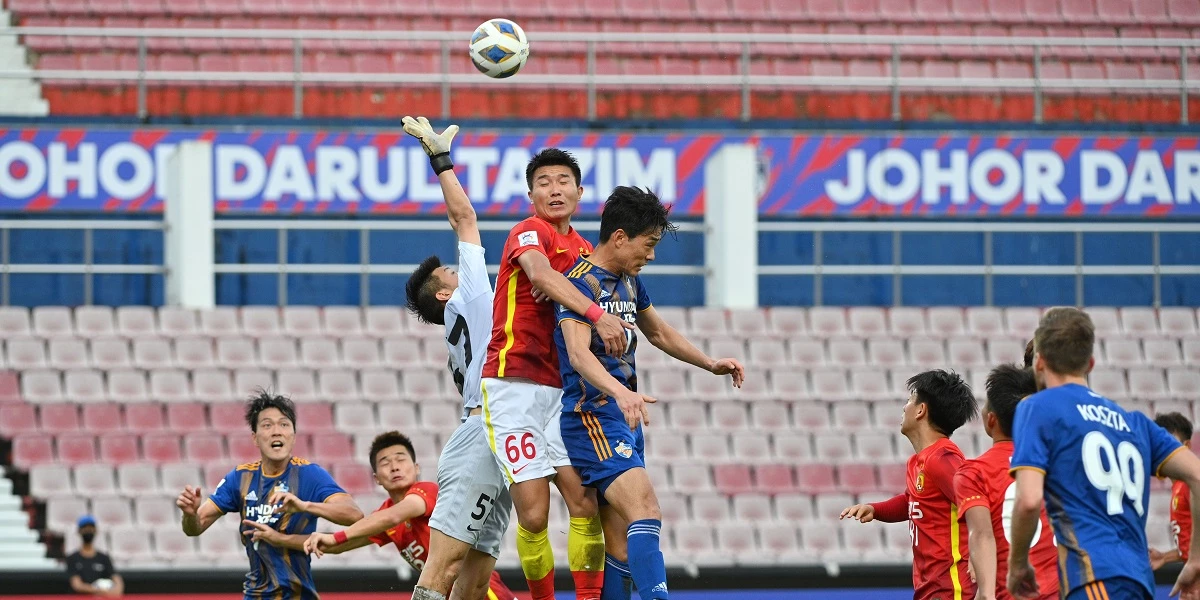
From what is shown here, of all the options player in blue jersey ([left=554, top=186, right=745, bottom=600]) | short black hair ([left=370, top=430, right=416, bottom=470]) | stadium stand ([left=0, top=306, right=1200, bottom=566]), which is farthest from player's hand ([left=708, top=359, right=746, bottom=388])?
stadium stand ([left=0, top=306, right=1200, bottom=566])

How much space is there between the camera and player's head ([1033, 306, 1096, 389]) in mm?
4879

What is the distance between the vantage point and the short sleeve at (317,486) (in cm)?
759

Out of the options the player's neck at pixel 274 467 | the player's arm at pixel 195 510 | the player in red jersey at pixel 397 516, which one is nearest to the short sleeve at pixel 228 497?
the player's arm at pixel 195 510

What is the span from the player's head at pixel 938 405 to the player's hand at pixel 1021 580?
1527 mm

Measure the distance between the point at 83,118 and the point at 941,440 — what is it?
13.1m

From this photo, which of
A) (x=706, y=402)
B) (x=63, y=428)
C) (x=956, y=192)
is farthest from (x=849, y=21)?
(x=63, y=428)

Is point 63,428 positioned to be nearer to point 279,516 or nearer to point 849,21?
point 279,516

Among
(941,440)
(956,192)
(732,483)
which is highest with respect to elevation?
(956,192)

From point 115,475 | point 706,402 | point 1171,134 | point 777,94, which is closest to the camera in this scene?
point 115,475

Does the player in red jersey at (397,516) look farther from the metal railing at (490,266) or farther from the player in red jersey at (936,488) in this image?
the metal railing at (490,266)

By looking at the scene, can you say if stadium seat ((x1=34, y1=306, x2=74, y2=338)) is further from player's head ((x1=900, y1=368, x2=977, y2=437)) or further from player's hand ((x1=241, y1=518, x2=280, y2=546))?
player's head ((x1=900, y1=368, x2=977, y2=437))

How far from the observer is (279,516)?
25.0ft

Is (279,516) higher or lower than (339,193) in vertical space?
lower

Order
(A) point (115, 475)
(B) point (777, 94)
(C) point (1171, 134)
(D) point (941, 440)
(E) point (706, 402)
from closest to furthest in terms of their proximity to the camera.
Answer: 1. (D) point (941, 440)
2. (A) point (115, 475)
3. (E) point (706, 402)
4. (C) point (1171, 134)
5. (B) point (777, 94)
